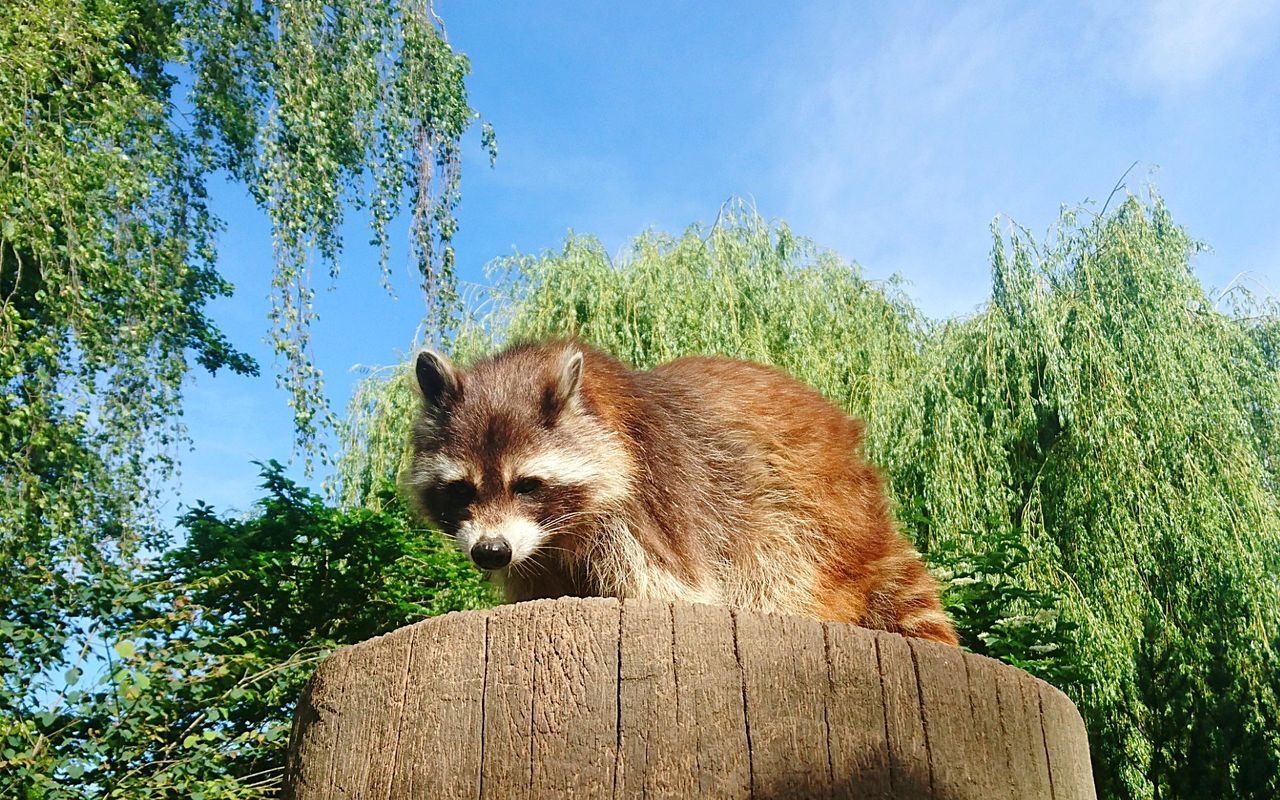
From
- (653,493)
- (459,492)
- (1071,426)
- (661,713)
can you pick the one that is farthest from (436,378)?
(1071,426)

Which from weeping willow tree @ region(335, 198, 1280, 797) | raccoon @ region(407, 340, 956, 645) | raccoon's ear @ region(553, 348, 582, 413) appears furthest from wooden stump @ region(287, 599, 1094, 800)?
weeping willow tree @ region(335, 198, 1280, 797)

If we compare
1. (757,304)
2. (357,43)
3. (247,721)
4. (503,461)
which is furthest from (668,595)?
(357,43)

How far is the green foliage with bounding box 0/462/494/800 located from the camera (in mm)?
6207

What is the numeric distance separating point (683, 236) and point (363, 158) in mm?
3788

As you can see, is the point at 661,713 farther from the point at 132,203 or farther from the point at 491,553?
the point at 132,203

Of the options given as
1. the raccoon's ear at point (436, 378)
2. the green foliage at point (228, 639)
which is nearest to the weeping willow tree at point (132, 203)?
the green foliage at point (228, 639)

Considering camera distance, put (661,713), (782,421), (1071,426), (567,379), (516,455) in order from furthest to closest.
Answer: (1071,426)
(782,421)
(567,379)
(516,455)
(661,713)

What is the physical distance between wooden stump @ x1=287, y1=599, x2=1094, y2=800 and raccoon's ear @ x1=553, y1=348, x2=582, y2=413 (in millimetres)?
1670

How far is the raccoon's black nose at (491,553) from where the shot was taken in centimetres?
341

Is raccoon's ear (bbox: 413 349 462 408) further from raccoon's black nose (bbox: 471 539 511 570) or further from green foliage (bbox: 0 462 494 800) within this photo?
green foliage (bbox: 0 462 494 800)

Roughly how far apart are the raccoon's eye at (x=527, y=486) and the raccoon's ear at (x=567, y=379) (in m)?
0.31

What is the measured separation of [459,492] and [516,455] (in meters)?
0.26

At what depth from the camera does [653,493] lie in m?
3.74

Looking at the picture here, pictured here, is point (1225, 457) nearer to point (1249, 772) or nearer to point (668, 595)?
point (1249, 772)
